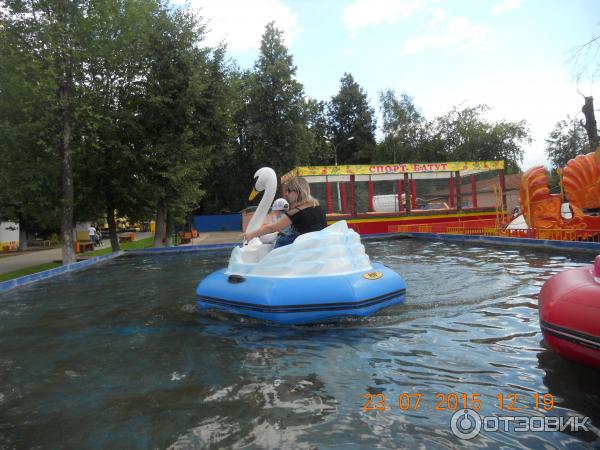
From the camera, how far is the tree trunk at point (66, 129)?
13.5 meters

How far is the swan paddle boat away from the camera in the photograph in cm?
484

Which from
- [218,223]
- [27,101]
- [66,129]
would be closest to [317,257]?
[66,129]

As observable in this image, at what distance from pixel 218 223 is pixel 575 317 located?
4245cm

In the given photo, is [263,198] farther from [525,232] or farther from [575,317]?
[525,232]

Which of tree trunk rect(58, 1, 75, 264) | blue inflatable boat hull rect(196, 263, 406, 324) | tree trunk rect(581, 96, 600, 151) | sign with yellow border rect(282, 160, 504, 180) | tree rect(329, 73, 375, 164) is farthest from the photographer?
tree rect(329, 73, 375, 164)

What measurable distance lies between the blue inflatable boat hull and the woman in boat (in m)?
0.75

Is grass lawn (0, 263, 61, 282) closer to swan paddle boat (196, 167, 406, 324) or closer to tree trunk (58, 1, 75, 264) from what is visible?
tree trunk (58, 1, 75, 264)

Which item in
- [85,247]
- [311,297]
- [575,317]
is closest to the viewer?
[575,317]

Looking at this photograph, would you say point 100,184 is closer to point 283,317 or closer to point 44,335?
point 44,335

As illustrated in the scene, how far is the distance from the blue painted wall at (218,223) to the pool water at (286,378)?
37831 mm

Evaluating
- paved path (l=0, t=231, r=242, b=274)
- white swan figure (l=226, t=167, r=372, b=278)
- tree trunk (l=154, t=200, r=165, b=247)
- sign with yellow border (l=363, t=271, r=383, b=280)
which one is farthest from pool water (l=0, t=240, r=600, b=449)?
tree trunk (l=154, t=200, r=165, b=247)

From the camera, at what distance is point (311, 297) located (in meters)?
4.82

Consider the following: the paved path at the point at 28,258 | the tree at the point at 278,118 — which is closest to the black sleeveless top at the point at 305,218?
the paved path at the point at 28,258
